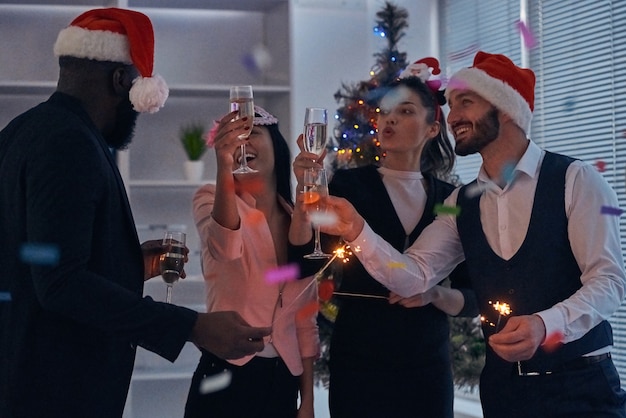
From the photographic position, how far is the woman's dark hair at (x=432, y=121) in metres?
3.08

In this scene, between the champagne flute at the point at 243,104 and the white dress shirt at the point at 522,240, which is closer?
the white dress shirt at the point at 522,240

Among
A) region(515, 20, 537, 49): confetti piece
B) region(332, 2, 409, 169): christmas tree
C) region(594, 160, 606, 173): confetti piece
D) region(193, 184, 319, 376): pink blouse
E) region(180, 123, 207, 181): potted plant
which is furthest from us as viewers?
region(515, 20, 537, 49): confetti piece

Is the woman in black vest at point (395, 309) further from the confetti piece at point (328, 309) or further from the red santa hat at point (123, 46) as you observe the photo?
the confetti piece at point (328, 309)

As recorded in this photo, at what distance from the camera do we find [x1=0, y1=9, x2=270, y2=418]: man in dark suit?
1915mm

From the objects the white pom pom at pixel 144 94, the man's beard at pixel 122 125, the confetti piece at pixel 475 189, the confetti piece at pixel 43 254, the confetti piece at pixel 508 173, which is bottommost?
the confetti piece at pixel 43 254

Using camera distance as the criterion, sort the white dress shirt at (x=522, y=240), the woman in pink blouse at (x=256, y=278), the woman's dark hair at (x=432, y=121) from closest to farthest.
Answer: the white dress shirt at (x=522, y=240)
the woman in pink blouse at (x=256, y=278)
the woman's dark hair at (x=432, y=121)

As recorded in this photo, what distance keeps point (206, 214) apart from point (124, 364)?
684 mm

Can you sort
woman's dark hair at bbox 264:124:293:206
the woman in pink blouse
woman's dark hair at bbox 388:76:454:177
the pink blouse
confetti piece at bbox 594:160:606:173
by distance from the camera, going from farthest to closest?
confetti piece at bbox 594:160:606:173
woman's dark hair at bbox 388:76:454:177
woman's dark hair at bbox 264:124:293:206
the pink blouse
the woman in pink blouse

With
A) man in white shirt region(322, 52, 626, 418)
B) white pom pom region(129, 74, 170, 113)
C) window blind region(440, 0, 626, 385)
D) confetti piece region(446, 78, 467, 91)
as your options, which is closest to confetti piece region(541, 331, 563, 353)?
man in white shirt region(322, 52, 626, 418)

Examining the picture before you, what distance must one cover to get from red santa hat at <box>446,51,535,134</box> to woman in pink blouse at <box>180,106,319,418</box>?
611mm

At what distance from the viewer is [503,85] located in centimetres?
271

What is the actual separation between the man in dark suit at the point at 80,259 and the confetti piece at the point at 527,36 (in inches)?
111

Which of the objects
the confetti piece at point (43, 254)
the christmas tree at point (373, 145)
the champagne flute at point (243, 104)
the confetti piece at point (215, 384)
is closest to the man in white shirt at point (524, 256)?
the champagne flute at point (243, 104)

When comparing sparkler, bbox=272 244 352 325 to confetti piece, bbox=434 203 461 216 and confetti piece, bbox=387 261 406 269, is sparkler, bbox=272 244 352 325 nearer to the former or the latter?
confetti piece, bbox=387 261 406 269
